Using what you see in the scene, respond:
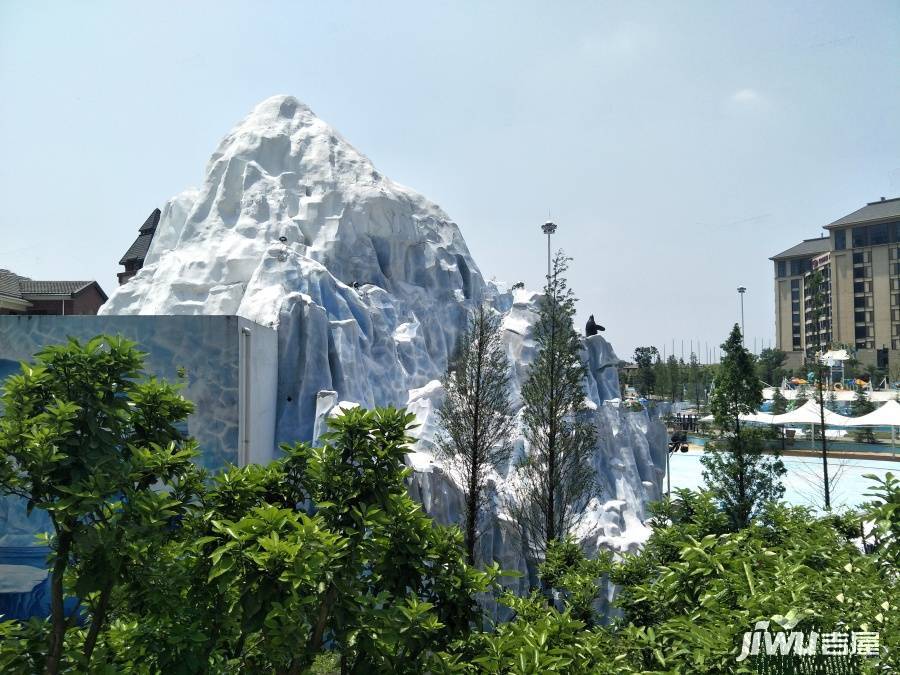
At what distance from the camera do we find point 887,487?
2492 mm

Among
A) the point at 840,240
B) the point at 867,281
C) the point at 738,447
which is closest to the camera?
the point at 738,447

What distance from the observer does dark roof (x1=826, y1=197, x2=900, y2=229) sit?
55125mm

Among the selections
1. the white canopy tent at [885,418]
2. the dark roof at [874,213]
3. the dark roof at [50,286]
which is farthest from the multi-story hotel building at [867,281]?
the dark roof at [50,286]

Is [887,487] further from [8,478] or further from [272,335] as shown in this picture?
[272,335]

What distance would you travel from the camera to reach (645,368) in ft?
210

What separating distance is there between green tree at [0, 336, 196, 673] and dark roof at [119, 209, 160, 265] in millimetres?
32666

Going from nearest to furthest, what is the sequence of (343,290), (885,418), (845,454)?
(343,290) → (885,418) → (845,454)

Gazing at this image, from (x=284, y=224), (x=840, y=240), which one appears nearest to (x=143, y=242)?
(x=284, y=224)

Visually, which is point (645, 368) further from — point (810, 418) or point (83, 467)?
point (83, 467)

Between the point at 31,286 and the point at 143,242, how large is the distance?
7.14 m

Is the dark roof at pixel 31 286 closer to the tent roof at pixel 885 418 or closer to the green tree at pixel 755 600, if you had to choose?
the green tree at pixel 755 600

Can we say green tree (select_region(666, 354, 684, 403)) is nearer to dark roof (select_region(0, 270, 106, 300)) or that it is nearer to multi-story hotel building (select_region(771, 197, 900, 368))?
multi-story hotel building (select_region(771, 197, 900, 368))

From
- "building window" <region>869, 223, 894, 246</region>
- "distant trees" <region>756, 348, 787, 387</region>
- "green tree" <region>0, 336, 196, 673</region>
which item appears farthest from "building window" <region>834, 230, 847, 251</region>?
"green tree" <region>0, 336, 196, 673</region>

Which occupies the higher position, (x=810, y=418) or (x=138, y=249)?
(x=138, y=249)
